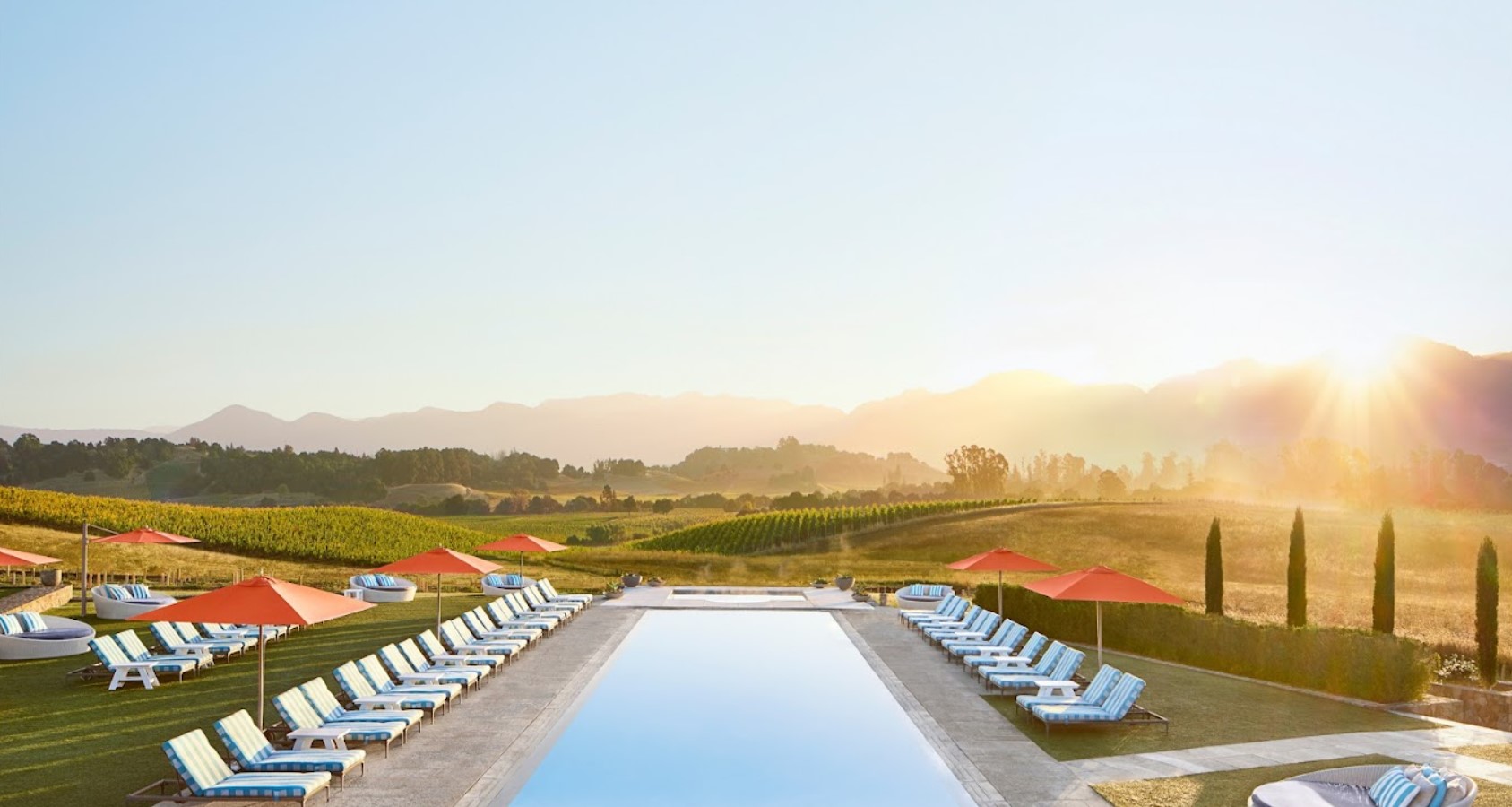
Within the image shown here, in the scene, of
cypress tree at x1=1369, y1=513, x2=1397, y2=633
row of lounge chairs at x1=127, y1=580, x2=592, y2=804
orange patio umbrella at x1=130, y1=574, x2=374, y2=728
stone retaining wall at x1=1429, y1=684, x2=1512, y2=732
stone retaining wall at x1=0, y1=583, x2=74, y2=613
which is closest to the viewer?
row of lounge chairs at x1=127, y1=580, x2=592, y2=804

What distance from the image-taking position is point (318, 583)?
30656mm

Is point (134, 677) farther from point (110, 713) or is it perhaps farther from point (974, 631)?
point (974, 631)

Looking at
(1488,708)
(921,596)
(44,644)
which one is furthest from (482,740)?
(921,596)

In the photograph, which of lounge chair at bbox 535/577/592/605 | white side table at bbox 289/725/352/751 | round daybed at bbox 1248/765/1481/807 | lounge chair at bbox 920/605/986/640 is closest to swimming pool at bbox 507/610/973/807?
lounge chair at bbox 920/605/986/640

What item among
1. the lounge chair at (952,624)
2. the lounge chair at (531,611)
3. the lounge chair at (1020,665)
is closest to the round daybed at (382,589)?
the lounge chair at (531,611)

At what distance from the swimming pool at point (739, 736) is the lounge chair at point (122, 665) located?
6152 mm

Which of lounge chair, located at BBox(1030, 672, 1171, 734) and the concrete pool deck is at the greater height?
lounge chair, located at BBox(1030, 672, 1171, 734)

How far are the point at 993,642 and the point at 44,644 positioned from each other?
15521 mm

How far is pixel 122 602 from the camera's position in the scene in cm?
2267

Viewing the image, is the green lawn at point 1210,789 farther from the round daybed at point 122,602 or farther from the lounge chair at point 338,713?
the round daybed at point 122,602

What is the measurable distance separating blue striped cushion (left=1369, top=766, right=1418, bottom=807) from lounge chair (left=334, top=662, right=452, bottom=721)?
987cm

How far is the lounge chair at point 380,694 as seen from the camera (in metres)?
12.8

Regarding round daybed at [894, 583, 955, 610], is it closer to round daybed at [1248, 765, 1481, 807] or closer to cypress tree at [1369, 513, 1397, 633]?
cypress tree at [1369, 513, 1397, 633]

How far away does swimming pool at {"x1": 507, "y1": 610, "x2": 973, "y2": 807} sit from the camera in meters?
11.4
